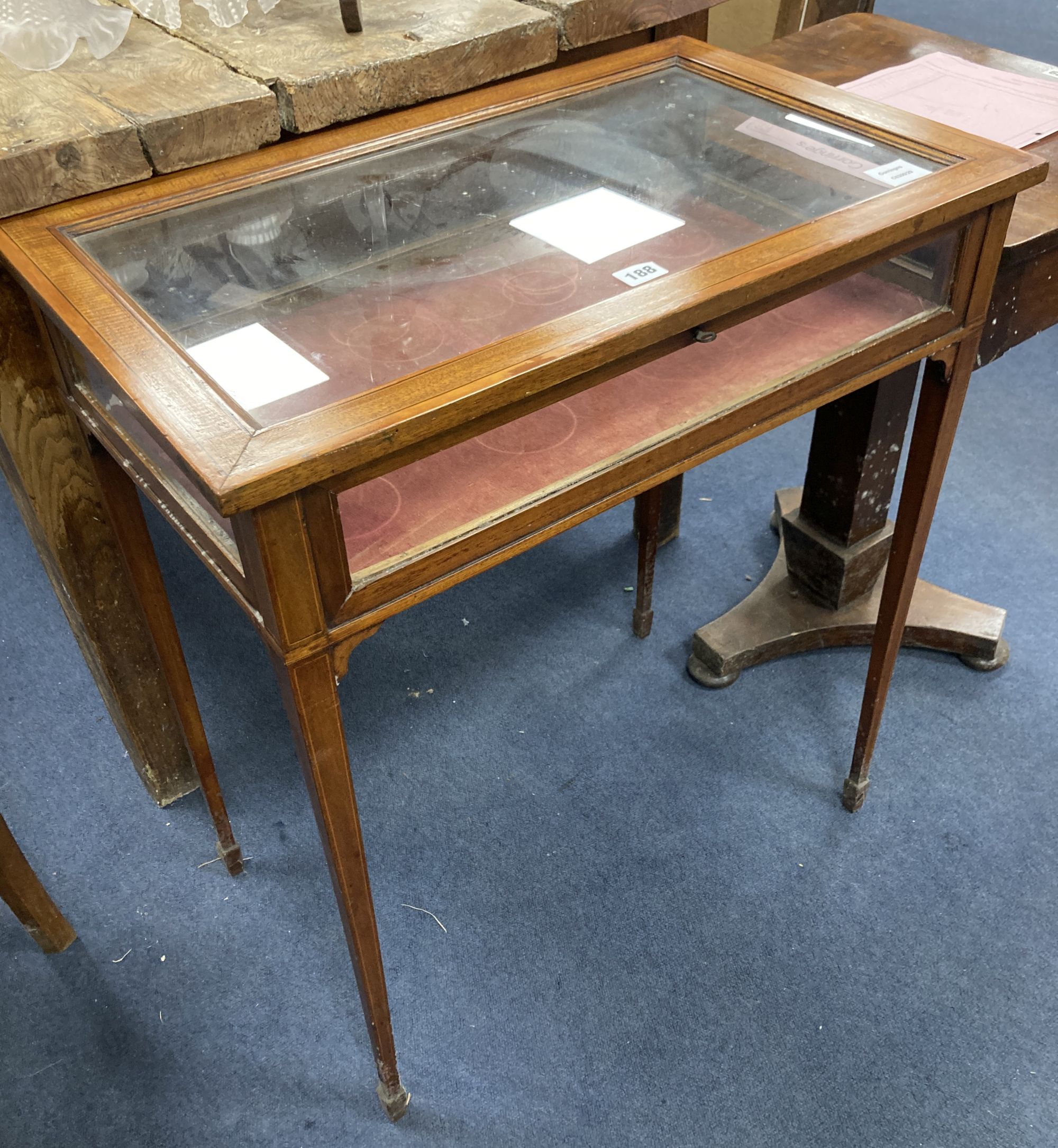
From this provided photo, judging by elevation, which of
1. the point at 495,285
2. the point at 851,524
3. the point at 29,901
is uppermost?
the point at 495,285

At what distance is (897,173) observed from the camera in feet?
3.55

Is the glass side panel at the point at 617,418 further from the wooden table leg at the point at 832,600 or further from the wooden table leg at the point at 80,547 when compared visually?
the wooden table leg at the point at 832,600

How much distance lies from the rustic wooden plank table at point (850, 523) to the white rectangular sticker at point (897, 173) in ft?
1.11

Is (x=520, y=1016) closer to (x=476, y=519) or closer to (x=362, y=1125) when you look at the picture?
(x=362, y=1125)

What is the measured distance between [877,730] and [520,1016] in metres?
0.63

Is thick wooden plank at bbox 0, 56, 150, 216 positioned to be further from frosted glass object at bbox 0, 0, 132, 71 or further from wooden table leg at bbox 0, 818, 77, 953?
wooden table leg at bbox 0, 818, 77, 953

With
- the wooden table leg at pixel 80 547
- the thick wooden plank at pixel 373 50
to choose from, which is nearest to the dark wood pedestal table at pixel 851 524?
the thick wooden plank at pixel 373 50

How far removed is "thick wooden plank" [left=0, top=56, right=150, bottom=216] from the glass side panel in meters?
0.38

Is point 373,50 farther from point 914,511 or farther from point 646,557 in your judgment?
point 646,557

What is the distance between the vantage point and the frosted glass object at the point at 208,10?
50.4 inches

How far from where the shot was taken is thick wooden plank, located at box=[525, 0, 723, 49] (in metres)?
1.30

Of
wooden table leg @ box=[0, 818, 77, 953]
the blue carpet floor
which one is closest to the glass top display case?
wooden table leg @ box=[0, 818, 77, 953]

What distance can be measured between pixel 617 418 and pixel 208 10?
71 cm

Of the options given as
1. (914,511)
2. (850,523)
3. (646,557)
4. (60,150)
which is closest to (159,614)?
(60,150)
